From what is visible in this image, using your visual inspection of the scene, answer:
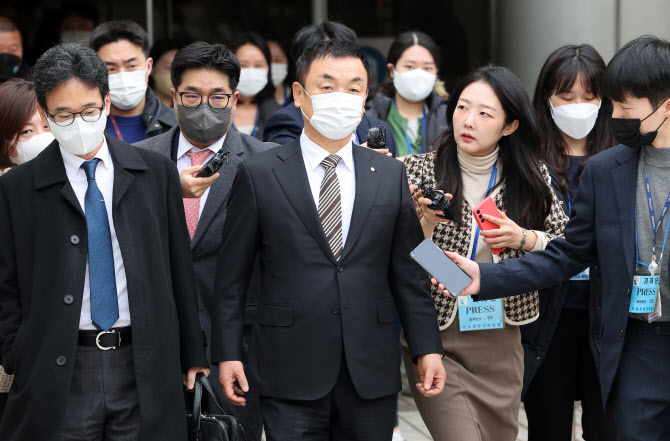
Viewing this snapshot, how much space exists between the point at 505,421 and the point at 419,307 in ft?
3.00

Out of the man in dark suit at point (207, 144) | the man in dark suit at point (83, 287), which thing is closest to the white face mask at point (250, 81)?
the man in dark suit at point (207, 144)

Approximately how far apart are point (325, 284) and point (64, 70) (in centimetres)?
132

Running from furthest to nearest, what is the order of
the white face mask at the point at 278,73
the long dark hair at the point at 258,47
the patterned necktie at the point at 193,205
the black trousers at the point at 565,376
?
the white face mask at the point at 278,73
the long dark hair at the point at 258,47
the black trousers at the point at 565,376
the patterned necktie at the point at 193,205

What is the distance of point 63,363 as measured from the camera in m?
3.61

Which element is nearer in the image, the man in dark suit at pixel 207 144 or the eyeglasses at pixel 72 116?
the eyeglasses at pixel 72 116

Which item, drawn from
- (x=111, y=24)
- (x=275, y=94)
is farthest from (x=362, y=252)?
(x=275, y=94)

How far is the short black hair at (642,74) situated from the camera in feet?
13.0

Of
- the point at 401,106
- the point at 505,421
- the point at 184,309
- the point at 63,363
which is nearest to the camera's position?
the point at 63,363

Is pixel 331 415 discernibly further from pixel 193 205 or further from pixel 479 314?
pixel 193 205

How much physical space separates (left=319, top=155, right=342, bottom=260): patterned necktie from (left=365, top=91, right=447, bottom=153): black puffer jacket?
2.47m

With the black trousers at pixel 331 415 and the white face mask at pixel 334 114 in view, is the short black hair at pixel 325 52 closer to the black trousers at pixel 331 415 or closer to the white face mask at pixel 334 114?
the white face mask at pixel 334 114

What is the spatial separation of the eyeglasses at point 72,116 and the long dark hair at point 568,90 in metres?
2.54

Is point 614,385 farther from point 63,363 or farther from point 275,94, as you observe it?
point 275,94

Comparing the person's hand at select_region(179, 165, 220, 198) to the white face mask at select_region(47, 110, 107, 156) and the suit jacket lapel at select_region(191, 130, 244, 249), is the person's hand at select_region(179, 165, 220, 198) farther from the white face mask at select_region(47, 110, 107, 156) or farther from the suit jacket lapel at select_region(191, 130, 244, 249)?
the white face mask at select_region(47, 110, 107, 156)
